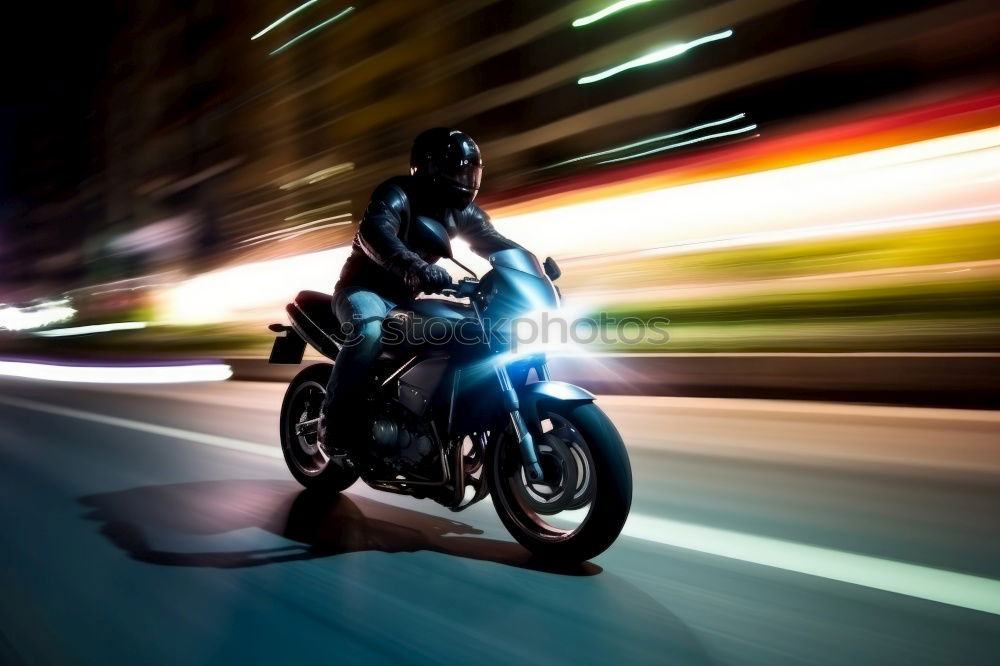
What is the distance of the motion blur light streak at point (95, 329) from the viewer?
2316cm

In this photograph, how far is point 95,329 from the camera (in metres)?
23.9

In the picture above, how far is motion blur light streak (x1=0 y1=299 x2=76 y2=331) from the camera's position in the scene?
28.0 metres

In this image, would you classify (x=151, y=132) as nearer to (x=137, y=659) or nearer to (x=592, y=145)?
(x=592, y=145)

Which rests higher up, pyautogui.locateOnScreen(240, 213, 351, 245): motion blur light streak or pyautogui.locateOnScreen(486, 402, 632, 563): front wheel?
pyautogui.locateOnScreen(240, 213, 351, 245): motion blur light streak

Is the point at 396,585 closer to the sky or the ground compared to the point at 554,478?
closer to the ground

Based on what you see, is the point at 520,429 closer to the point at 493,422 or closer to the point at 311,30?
the point at 493,422

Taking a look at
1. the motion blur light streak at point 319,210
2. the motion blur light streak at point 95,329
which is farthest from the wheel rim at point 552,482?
the motion blur light streak at point 95,329

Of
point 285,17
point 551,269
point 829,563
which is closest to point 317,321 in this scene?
point 551,269

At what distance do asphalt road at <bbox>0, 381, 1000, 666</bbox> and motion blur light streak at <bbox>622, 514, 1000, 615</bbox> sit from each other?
1cm

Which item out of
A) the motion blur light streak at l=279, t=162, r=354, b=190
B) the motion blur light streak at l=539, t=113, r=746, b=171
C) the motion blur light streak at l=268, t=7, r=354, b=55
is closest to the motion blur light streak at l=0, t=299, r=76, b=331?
the motion blur light streak at l=279, t=162, r=354, b=190

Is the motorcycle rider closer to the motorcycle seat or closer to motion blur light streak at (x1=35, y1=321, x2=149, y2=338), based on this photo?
the motorcycle seat

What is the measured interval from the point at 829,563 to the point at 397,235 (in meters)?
→ 2.21

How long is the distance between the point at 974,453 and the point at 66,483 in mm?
5269

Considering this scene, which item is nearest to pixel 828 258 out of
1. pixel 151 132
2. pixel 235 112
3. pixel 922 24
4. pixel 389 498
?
pixel 922 24
